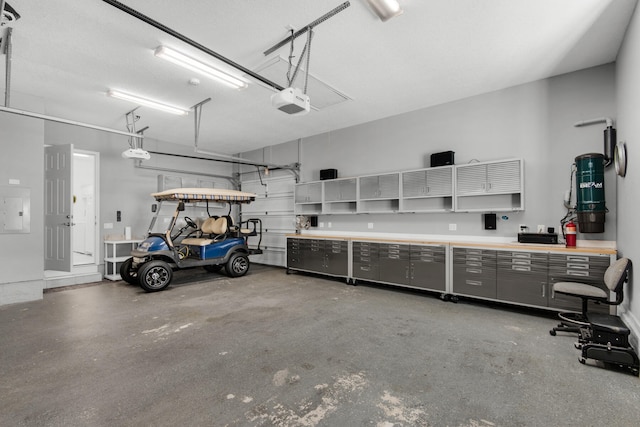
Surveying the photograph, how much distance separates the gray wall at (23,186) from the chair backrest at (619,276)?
8104 mm

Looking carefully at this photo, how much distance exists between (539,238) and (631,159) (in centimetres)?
156

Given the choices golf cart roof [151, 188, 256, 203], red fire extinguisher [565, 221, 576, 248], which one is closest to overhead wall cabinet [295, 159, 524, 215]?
red fire extinguisher [565, 221, 576, 248]

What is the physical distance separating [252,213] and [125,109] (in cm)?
448

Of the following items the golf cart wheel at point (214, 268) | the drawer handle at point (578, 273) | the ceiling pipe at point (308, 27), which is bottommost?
Answer: the golf cart wheel at point (214, 268)

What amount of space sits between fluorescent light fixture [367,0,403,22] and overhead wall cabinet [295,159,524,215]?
→ 301 centimetres

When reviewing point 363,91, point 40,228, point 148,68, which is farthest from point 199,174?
point 363,91

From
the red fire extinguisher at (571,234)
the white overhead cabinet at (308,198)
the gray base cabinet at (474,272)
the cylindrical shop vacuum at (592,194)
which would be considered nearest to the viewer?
the cylindrical shop vacuum at (592,194)

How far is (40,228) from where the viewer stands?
4996 millimetres

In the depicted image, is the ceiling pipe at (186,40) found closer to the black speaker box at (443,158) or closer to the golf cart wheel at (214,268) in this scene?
the black speaker box at (443,158)

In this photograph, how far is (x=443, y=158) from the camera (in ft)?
17.3

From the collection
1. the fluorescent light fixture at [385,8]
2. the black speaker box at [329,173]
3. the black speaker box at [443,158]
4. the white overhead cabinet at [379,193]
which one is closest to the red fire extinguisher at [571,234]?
the black speaker box at [443,158]

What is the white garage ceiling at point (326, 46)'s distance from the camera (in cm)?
296

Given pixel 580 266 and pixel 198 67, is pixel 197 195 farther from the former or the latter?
pixel 580 266

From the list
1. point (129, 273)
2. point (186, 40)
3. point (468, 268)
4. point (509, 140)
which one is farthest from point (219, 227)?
point (509, 140)
